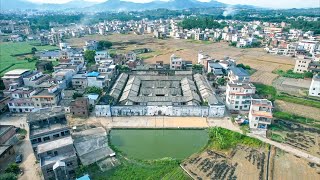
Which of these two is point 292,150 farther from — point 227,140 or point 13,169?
point 13,169

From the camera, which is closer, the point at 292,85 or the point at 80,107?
the point at 80,107

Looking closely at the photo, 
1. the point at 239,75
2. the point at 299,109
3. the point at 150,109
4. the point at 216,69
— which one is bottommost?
the point at 299,109

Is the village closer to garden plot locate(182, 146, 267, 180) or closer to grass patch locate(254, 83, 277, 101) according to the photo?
garden plot locate(182, 146, 267, 180)

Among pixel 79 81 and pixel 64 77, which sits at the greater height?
pixel 64 77

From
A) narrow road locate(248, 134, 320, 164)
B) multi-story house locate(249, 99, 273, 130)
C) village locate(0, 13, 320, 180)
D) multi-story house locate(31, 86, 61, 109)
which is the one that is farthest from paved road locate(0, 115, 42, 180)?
multi-story house locate(249, 99, 273, 130)

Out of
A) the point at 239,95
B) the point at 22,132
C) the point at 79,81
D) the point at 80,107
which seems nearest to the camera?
the point at 22,132

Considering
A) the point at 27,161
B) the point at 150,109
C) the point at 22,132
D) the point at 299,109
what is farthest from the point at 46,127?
the point at 299,109

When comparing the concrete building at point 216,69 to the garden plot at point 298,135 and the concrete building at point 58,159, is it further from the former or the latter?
the concrete building at point 58,159

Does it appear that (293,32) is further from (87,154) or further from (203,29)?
(87,154)
